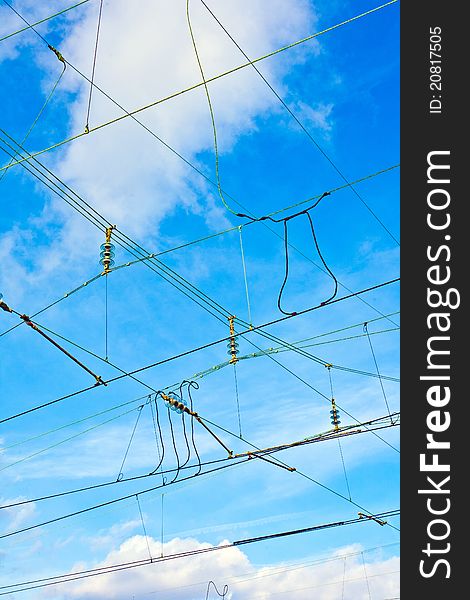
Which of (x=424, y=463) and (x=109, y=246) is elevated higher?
(x=109, y=246)

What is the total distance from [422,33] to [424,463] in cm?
327

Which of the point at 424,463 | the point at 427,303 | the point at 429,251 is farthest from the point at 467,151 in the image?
the point at 424,463

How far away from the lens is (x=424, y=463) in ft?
13.0

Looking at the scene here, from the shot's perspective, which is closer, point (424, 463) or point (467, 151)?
point (424, 463)

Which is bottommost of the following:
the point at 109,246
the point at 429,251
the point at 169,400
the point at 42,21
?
the point at 429,251

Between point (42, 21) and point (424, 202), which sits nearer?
point (424, 202)

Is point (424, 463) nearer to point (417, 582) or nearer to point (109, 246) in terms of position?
point (417, 582)

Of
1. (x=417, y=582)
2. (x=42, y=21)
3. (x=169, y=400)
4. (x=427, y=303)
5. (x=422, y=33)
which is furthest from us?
(x=169, y=400)

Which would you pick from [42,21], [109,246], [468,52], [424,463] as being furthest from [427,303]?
[42,21]

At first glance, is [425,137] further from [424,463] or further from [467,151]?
[424,463]

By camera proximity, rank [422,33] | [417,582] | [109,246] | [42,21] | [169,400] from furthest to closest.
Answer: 1. [169,400]
2. [109,246]
3. [42,21]
4. [422,33]
5. [417,582]

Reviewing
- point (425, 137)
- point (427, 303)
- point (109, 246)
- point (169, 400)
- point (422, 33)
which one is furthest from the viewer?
point (169, 400)

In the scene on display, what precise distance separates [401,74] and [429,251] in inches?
64.6

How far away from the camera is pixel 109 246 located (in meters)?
13.1
